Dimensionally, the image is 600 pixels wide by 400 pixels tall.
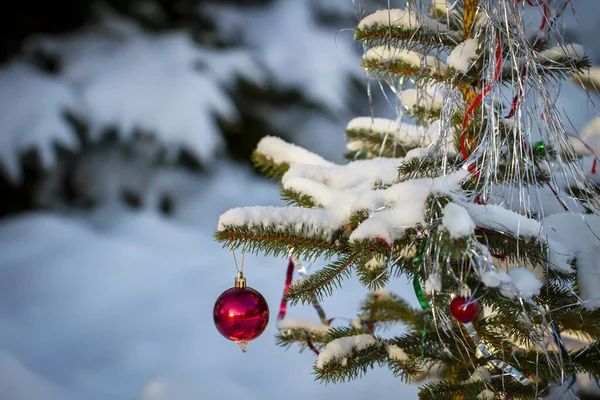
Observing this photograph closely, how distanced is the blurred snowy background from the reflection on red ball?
52cm

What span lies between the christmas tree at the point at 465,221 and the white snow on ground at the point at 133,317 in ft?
1.71

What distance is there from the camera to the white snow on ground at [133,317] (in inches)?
39.9

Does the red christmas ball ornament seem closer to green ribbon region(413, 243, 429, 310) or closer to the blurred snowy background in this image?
green ribbon region(413, 243, 429, 310)

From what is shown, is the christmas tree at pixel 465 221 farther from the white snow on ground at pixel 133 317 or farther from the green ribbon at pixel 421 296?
the white snow on ground at pixel 133 317

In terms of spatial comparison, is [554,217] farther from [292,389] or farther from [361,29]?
[292,389]

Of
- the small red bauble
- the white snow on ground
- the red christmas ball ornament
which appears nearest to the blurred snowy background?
the white snow on ground

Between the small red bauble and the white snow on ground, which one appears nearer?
the small red bauble

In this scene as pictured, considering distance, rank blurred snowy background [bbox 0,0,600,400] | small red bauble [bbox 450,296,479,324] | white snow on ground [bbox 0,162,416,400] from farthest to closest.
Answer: blurred snowy background [bbox 0,0,600,400] < white snow on ground [bbox 0,162,416,400] < small red bauble [bbox 450,296,479,324]

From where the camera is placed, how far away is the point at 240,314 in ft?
1.57

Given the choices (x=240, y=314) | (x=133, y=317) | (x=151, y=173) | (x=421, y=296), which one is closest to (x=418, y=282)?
(x=421, y=296)

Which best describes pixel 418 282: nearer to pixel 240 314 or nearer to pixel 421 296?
pixel 421 296

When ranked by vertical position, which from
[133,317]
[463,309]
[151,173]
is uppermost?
[151,173]

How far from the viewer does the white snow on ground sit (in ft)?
3.32

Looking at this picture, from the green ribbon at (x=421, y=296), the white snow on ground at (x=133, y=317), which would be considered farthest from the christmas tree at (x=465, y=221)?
the white snow on ground at (x=133, y=317)
